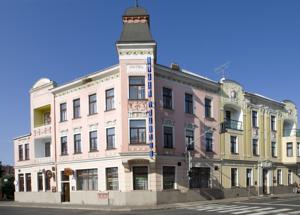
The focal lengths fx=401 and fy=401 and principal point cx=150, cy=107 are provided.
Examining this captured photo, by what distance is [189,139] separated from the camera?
1420 inches

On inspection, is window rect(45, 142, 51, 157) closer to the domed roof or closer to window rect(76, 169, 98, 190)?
window rect(76, 169, 98, 190)

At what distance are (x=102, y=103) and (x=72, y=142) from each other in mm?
5785

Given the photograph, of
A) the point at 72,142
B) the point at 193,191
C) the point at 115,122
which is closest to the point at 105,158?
the point at 115,122

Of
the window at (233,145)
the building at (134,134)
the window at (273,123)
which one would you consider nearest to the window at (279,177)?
the window at (273,123)

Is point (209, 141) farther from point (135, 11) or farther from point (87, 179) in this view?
point (135, 11)

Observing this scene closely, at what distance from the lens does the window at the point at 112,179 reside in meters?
33.1

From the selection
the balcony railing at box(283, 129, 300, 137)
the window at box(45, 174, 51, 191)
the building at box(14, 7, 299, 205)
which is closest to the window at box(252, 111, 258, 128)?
the building at box(14, 7, 299, 205)

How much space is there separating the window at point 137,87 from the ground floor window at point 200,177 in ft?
28.0

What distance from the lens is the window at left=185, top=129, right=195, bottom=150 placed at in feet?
117

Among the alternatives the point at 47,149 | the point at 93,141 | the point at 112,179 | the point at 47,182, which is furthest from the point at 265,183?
the point at 47,149

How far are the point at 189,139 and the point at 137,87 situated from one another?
7251 mm

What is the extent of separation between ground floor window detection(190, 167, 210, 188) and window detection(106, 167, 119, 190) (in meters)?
6.86

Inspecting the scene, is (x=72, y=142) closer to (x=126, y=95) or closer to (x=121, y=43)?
(x=126, y=95)

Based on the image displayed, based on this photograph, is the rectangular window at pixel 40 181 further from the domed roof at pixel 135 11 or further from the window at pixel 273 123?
the window at pixel 273 123
